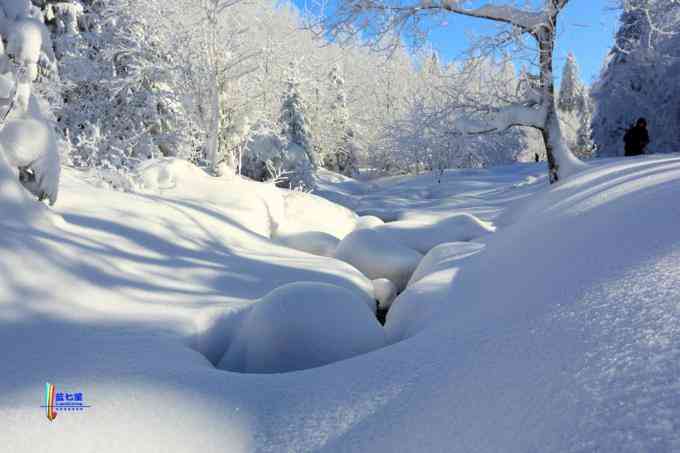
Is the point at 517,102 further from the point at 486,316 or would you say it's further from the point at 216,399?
the point at 216,399

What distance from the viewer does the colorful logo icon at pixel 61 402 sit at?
5.75ft

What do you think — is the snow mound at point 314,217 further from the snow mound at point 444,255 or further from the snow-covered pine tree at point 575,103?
the snow-covered pine tree at point 575,103

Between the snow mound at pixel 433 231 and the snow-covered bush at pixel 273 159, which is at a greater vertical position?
the snow-covered bush at pixel 273 159

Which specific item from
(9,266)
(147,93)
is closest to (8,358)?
(9,266)

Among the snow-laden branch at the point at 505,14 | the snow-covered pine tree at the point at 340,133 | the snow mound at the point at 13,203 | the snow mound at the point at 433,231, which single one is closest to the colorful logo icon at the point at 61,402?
the snow mound at the point at 13,203

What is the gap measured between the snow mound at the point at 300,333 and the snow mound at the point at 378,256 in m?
3.29

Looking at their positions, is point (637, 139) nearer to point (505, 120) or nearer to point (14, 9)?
point (505, 120)

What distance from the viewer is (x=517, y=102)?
23.2 feet

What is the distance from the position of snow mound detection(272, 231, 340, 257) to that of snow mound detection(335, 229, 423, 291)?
15.2 inches

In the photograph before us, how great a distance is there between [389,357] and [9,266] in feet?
9.31

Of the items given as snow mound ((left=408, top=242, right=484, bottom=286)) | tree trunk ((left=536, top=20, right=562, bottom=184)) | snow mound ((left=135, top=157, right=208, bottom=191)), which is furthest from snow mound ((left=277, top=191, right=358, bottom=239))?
tree trunk ((left=536, top=20, right=562, bottom=184))

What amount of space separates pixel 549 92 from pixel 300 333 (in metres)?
5.98

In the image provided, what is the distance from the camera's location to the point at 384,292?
5.79 meters

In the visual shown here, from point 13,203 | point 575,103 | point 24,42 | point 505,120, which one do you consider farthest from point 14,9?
point 575,103
